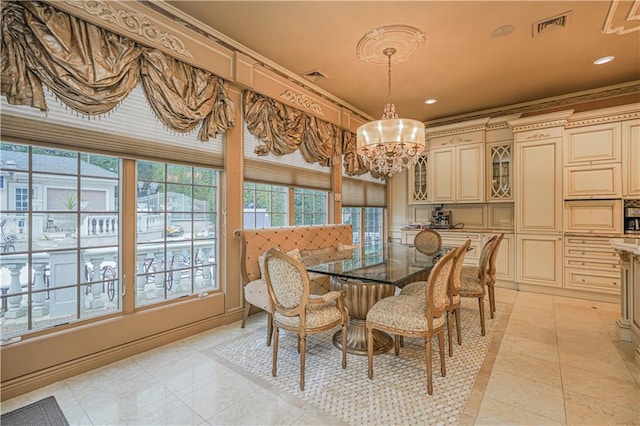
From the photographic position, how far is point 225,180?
3.23 meters

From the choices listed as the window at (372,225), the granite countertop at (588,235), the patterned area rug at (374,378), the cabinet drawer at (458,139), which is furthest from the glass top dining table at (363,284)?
the cabinet drawer at (458,139)

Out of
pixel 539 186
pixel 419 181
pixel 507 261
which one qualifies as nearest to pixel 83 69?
pixel 419 181

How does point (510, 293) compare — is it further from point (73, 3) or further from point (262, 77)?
point (73, 3)

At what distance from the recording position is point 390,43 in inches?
123

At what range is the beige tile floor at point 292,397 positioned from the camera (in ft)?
5.83

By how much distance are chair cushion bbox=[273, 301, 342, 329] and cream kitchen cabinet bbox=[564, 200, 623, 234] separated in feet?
13.4

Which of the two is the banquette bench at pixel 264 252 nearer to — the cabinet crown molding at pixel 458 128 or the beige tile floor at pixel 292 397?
the beige tile floor at pixel 292 397

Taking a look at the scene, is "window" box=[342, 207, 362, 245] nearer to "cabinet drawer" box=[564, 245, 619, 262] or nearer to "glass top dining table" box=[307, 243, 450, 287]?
"glass top dining table" box=[307, 243, 450, 287]

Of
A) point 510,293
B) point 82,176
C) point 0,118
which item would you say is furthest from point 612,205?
Result: point 0,118

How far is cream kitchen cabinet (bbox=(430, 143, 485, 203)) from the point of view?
520 cm

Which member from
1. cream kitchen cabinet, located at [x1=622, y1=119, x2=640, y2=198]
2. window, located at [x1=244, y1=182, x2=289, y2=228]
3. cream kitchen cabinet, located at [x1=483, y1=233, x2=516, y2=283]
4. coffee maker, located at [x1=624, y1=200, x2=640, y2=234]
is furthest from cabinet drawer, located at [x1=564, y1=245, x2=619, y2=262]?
window, located at [x1=244, y1=182, x2=289, y2=228]

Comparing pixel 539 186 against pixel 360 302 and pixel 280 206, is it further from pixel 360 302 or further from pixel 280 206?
pixel 280 206

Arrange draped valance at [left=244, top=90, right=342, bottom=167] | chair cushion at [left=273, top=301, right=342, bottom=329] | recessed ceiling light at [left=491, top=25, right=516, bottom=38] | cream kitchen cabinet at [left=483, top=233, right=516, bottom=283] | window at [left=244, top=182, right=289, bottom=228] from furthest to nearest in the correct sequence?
cream kitchen cabinet at [left=483, top=233, right=516, bottom=283], window at [left=244, top=182, right=289, bottom=228], draped valance at [left=244, top=90, right=342, bottom=167], recessed ceiling light at [left=491, top=25, right=516, bottom=38], chair cushion at [left=273, top=301, right=342, bottom=329]

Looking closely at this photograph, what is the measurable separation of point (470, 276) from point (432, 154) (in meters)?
3.05
